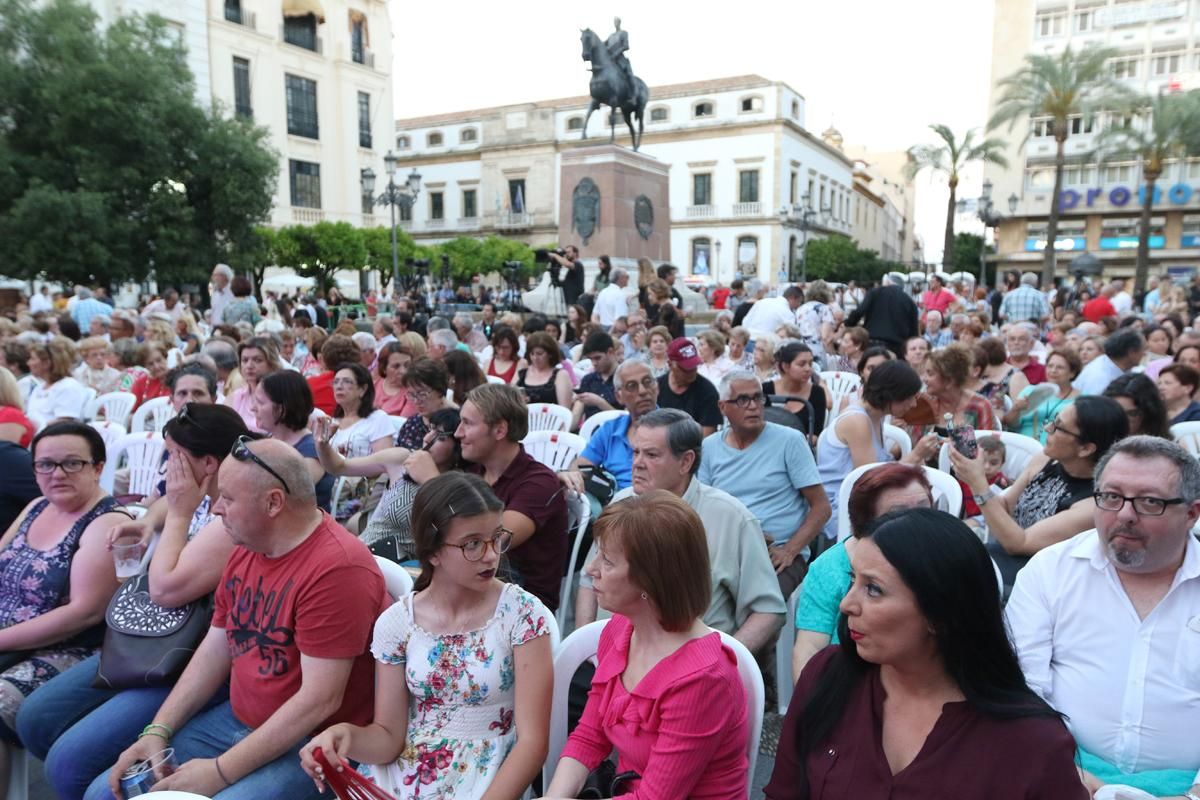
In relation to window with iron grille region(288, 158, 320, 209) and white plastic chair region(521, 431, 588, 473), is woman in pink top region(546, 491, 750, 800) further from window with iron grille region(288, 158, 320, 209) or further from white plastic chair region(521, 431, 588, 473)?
window with iron grille region(288, 158, 320, 209)

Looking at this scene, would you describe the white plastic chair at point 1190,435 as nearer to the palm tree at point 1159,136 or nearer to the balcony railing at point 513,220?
the palm tree at point 1159,136

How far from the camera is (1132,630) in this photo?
216 cm

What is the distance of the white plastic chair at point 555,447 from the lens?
4.98 m

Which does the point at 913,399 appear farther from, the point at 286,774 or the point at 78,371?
the point at 78,371

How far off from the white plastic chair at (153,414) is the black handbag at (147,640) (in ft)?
11.6

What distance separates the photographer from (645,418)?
306 centimetres

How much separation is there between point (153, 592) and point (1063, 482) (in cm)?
333

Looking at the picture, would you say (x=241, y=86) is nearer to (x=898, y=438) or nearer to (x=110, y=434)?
(x=110, y=434)

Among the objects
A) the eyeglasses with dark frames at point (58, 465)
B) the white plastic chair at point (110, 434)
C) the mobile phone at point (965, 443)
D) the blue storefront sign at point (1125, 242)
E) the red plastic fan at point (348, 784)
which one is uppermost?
the blue storefront sign at point (1125, 242)

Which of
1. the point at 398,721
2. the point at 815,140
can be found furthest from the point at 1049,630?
the point at 815,140

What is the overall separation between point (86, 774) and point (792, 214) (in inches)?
1909

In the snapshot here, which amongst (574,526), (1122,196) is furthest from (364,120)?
(1122,196)

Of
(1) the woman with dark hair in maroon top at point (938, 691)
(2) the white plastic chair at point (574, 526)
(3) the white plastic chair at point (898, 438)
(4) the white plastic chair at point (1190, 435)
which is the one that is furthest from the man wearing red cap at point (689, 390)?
(1) the woman with dark hair in maroon top at point (938, 691)

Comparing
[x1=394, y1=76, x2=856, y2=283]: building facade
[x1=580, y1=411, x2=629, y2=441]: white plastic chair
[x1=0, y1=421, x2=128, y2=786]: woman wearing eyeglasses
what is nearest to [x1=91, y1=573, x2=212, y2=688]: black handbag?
[x1=0, y1=421, x2=128, y2=786]: woman wearing eyeglasses
